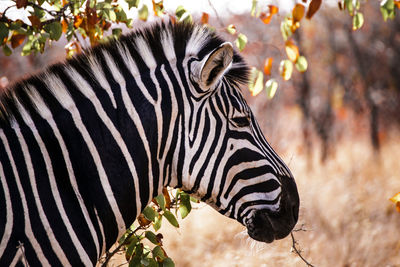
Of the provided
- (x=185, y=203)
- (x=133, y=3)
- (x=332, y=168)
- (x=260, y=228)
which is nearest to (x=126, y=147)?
(x=260, y=228)

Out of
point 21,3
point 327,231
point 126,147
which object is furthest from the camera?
point 327,231

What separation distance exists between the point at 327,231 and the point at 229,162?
430 cm

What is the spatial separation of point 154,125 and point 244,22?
15821 mm

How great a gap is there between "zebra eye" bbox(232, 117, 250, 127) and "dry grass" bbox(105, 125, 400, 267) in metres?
2.00

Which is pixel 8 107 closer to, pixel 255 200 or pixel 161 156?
pixel 161 156

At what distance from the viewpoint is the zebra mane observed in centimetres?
229

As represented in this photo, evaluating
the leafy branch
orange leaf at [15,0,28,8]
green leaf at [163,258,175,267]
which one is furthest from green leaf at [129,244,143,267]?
orange leaf at [15,0,28,8]

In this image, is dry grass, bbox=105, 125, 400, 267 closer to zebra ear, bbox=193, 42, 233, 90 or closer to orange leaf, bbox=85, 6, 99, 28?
orange leaf, bbox=85, 6, 99, 28

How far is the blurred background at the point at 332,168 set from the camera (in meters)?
5.59

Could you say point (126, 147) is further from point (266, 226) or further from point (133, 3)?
point (133, 3)

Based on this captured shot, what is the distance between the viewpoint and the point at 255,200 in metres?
2.43

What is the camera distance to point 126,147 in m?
2.32

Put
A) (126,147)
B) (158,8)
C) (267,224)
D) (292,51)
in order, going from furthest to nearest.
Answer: (292,51)
(158,8)
(267,224)
(126,147)

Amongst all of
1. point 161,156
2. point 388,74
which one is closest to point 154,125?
point 161,156
